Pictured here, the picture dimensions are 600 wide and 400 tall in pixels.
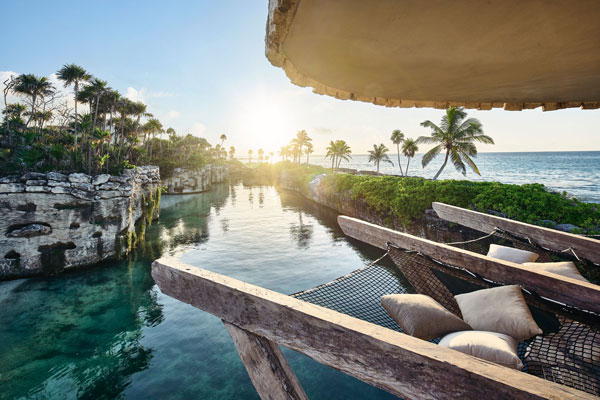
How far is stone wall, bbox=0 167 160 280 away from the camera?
967 centimetres

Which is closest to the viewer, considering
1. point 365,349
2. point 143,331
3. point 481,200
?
point 365,349

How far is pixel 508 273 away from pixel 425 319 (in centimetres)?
87

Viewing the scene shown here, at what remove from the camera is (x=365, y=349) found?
112 centimetres

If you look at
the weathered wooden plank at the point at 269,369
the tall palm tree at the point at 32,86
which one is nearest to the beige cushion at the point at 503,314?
the weathered wooden plank at the point at 269,369

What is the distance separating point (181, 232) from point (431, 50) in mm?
18001

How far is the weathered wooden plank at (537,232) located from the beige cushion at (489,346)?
217 centimetres

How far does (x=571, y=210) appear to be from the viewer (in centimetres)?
752

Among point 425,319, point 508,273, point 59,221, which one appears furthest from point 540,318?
point 59,221

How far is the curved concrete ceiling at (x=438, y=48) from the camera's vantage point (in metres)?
1.62

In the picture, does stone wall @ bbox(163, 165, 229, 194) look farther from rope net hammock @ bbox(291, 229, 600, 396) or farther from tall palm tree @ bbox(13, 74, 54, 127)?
rope net hammock @ bbox(291, 229, 600, 396)

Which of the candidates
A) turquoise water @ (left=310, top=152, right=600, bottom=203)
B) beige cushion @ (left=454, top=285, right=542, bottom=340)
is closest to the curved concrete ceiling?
beige cushion @ (left=454, top=285, right=542, bottom=340)

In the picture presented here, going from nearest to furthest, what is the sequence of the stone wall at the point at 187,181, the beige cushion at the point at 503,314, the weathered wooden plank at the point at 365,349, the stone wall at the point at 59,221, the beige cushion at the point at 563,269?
1. the weathered wooden plank at the point at 365,349
2. the beige cushion at the point at 503,314
3. the beige cushion at the point at 563,269
4. the stone wall at the point at 59,221
5. the stone wall at the point at 187,181

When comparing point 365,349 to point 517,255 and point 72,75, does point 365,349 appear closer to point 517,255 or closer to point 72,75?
point 517,255

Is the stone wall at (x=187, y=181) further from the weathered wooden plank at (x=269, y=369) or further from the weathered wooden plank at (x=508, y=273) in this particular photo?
the weathered wooden plank at (x=269, y=369)
